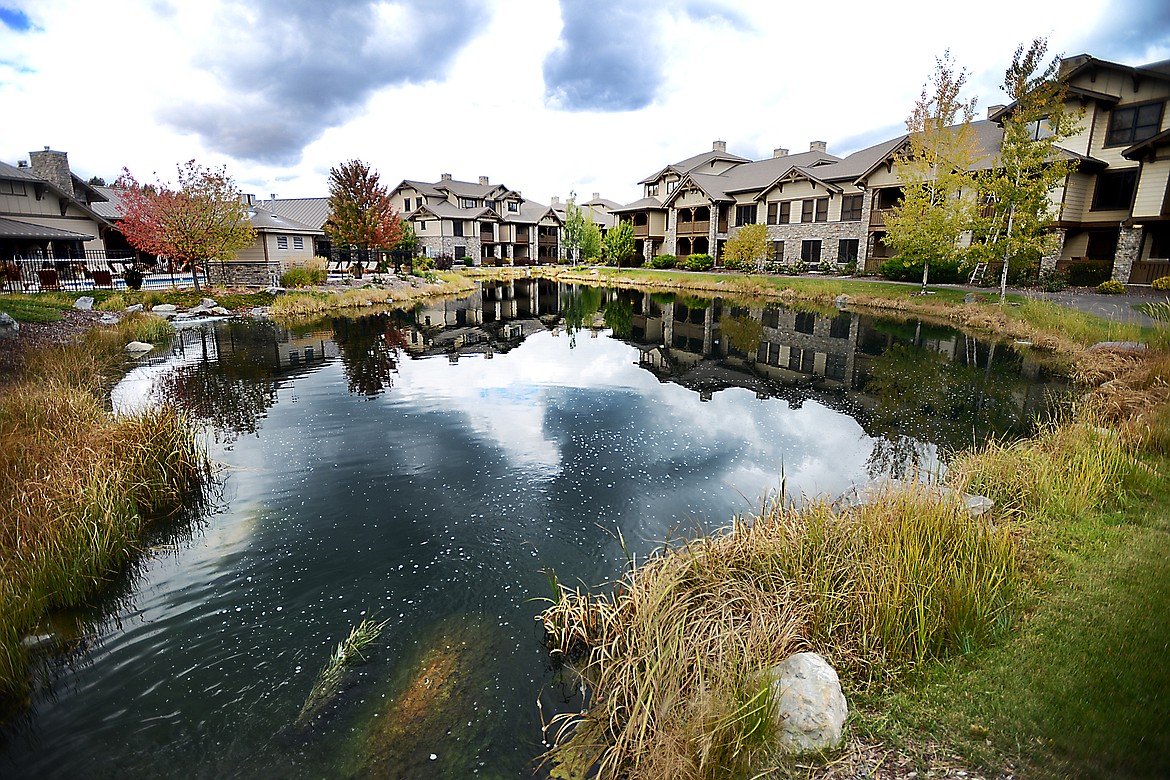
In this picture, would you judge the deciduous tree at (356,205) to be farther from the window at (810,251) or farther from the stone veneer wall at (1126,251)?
the stone veneer wall at (1126,251)

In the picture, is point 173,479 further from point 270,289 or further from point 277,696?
point 270,289

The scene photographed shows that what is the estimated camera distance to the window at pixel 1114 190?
2950 centimetres

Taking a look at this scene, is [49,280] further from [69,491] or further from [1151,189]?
[1151,189]

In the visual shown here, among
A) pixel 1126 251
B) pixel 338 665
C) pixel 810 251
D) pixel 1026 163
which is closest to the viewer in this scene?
pixel 338 665

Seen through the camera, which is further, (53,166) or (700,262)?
(700,262)

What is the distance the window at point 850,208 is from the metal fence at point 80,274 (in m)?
42.5

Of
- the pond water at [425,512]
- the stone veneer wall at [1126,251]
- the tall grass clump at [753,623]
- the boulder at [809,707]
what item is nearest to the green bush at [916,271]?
the stone veneer wall at [1126,251]

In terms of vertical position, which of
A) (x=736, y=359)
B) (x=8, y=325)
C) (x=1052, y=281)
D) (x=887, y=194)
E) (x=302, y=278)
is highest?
(x=887, y=194)

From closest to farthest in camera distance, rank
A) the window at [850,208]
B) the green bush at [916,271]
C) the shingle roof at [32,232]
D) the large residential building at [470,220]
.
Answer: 1. the shingle roof at [32,232]
2. the green bush at [916,271]
3. the window at [850,208]
4. the large residential building at [470,220]

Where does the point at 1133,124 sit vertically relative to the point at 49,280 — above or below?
above

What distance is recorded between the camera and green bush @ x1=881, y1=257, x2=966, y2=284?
111ft

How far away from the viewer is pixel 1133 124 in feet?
94.0

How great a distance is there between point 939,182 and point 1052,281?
7.28 metres

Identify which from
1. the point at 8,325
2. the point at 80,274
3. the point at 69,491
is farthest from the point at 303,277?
the point at 69,491
